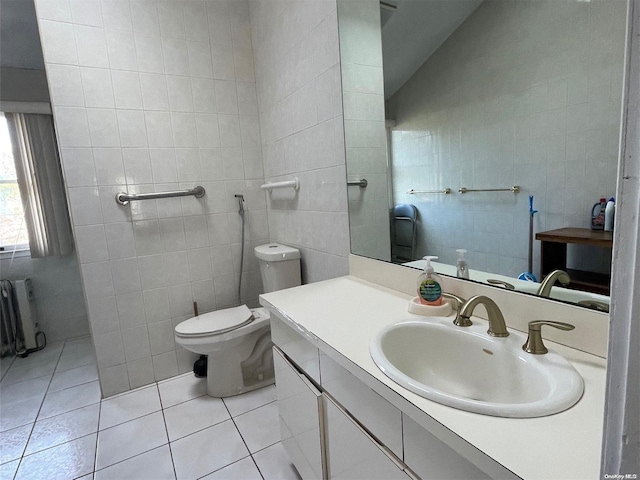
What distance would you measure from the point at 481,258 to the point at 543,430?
636 mm

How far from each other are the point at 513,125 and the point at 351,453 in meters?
1.06

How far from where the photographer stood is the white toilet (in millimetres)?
1861

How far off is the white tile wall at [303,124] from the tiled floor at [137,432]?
864mm

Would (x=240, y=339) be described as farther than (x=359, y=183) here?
Yes

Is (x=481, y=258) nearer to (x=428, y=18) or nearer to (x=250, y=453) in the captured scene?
(x=428, y=18)

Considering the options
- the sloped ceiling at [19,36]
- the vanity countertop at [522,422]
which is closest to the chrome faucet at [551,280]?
the vanity countertop at [522,422]

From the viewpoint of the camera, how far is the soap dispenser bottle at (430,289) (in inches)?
41.1

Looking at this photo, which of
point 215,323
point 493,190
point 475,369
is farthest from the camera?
point 215,323

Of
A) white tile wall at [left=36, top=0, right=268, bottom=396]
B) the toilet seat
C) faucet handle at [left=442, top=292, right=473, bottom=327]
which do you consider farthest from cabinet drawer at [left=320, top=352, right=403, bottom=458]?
white tile wall at [left=36, top=0, right=268, bottom=396]

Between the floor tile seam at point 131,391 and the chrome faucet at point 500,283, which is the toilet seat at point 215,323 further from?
the chrome faucet at point 500,283

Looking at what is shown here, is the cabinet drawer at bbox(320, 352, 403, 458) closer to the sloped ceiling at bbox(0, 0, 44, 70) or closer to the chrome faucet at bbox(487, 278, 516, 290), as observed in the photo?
the chrome faucet at bbox(487, 278, 516, 290)

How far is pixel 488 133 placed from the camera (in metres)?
1.10

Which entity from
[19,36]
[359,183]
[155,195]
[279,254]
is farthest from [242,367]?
[19,36]

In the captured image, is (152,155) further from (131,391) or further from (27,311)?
(27,311)
